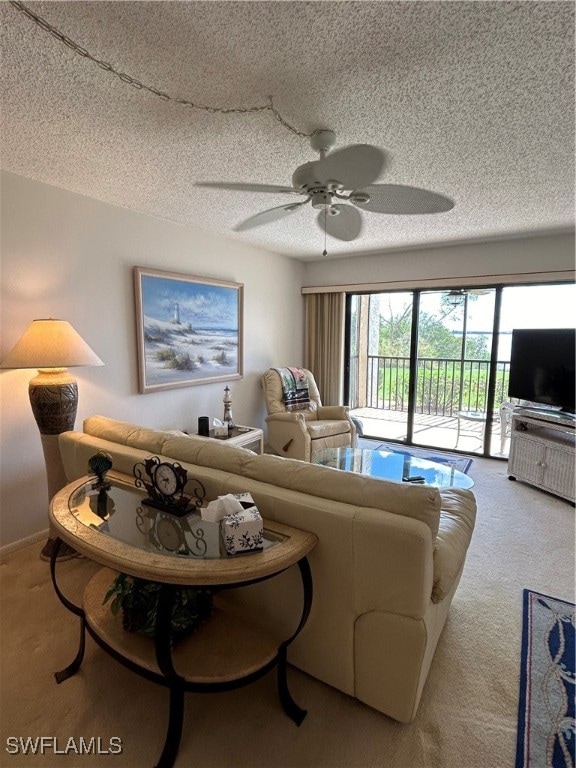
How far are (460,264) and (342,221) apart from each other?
2519 millimetres

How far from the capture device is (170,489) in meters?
1.54

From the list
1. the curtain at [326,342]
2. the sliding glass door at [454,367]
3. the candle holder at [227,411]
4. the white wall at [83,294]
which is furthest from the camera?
the curtain at [326,342]

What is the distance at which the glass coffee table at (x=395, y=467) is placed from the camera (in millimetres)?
2713

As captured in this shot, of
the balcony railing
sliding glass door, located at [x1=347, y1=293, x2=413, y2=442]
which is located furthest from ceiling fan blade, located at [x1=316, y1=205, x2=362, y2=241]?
the balcony railing

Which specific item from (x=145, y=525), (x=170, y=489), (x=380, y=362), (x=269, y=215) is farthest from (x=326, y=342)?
(x=145, y=525)

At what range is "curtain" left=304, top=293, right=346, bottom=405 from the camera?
5.11 m

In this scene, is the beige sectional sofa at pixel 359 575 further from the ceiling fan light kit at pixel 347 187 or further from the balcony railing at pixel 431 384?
→ the balcony railing at pixel 431 384

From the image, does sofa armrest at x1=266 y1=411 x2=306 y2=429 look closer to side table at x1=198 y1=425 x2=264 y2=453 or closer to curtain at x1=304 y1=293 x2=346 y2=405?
A: side table at x1=198 y1=425 x2=264 y2=453

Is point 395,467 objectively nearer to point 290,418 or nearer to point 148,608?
point 290,418

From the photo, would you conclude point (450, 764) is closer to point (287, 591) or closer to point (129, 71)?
point (287, 591)

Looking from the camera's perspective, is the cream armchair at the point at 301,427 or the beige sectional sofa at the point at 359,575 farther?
the cream armchair at the point at 301,427

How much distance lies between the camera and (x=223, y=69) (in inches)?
56.9

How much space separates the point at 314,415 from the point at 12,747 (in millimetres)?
3474

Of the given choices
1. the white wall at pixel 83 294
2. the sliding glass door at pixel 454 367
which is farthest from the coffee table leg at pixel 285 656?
the sliding glass door at pixel 454 367
